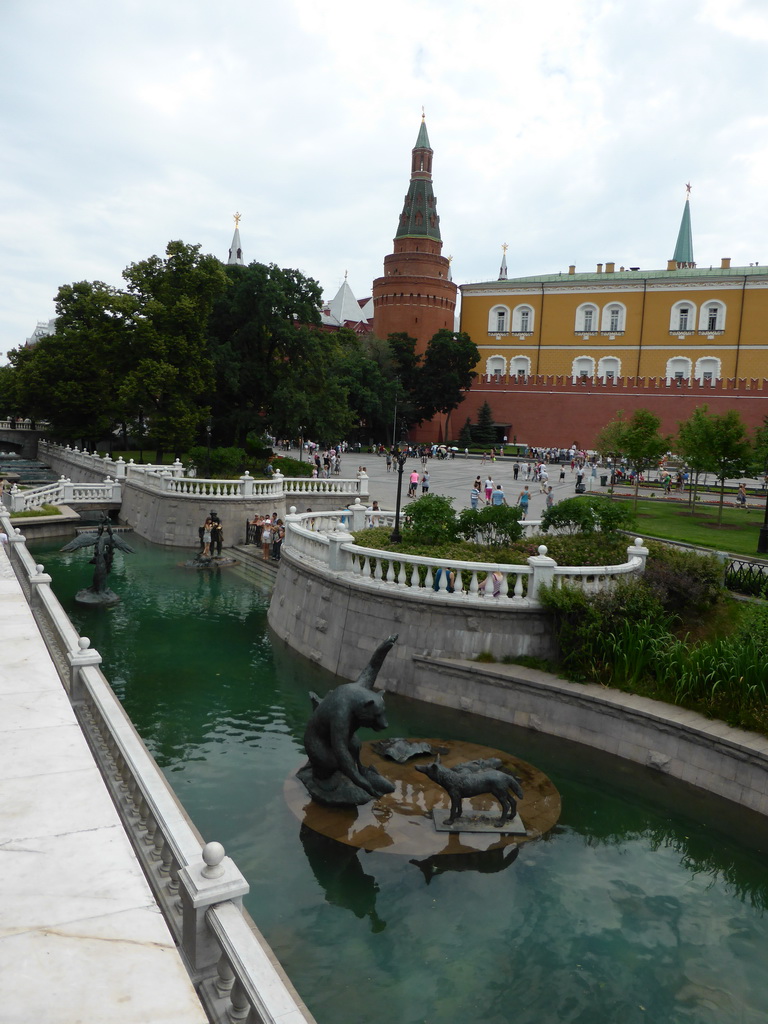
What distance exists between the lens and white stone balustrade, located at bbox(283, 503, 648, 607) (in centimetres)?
1220

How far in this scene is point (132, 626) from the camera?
16.7 m

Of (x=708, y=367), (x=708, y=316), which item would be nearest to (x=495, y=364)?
(x=708, y=367)

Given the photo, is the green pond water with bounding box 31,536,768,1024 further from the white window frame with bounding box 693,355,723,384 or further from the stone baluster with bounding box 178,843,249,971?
the white window frame with bounding box 693,355,723,384

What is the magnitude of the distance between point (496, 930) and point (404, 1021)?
1.47 meters

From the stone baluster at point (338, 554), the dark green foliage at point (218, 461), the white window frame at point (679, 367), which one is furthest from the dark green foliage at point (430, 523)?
the white window frame at point (679, 367)

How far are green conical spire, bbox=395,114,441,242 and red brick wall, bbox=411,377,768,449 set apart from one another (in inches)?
668

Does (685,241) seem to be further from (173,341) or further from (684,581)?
(684,581)

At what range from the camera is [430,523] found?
1457 cm

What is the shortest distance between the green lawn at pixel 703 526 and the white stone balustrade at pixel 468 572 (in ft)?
27.0

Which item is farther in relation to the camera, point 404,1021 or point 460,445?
point 460,445

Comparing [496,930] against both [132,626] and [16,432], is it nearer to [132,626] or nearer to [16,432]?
[132,626]

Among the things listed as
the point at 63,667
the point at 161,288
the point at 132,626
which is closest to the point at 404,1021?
the point at 63,667

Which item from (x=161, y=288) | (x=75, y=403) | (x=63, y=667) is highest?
(x=161, y=288)

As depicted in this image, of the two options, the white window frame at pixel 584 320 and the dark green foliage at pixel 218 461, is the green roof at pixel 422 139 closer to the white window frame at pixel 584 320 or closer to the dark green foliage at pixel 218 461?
the white window frame at pixel 584 320
